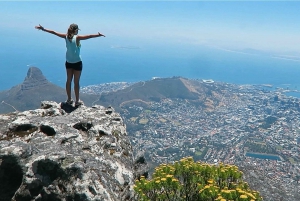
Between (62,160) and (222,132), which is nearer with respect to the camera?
(62,160)

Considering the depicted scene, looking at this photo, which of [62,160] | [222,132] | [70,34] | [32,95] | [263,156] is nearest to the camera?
[62,160]

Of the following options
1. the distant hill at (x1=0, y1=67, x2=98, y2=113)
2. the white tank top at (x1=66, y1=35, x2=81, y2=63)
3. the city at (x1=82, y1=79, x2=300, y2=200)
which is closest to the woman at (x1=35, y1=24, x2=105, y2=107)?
the white tank top at (x1=66, y1=35, x2=81, y2=63)

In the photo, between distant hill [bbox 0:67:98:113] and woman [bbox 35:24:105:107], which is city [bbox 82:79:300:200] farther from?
woman [bbox 35:24:105:107]

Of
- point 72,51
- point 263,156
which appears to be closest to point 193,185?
point 72,51

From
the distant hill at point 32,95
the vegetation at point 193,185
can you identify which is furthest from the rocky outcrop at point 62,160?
the distant hill at point 32,95

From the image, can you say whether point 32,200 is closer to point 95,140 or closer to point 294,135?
point 95,140

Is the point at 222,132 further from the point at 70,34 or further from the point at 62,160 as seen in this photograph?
the point at 62,160
